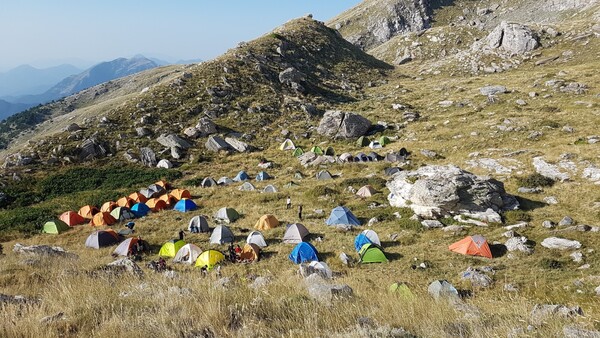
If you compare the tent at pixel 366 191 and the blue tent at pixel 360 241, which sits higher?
the blue tent at pixel 360 241

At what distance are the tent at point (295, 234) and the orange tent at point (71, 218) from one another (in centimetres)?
1799

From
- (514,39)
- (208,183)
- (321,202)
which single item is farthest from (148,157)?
(514,39)

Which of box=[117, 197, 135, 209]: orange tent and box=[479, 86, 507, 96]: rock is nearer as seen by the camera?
box=[117, 197, 135, 209]: orange tent

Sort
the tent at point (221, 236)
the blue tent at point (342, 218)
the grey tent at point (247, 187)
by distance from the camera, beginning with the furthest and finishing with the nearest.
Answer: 1. the grey tent at point (247, 187)
2. the blue tent at point (342, 218)
3. the tent at point (221, 236)

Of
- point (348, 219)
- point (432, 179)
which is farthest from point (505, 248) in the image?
point (348, 219)

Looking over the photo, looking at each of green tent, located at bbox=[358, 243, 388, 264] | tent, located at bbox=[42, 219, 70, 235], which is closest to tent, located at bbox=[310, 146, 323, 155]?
green tent, located at bbox=[358, 243, 388, 264]

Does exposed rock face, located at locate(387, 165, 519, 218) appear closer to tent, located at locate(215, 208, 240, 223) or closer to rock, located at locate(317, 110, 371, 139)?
tent, located at locate(215, 208, 240, 223)

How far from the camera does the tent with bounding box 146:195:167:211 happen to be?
3030 cm

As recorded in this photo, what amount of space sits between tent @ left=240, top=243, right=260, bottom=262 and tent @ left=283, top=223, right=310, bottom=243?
8.21 ft

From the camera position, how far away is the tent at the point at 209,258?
19.2m

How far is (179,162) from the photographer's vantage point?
41.5 metres

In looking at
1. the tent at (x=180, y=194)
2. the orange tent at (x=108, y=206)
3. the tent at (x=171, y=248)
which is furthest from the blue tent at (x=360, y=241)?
the orange tent at (x=108, y=206)

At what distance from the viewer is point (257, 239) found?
71.9ft

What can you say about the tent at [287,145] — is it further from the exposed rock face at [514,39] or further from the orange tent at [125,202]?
the exposed rock face at [514,39]
